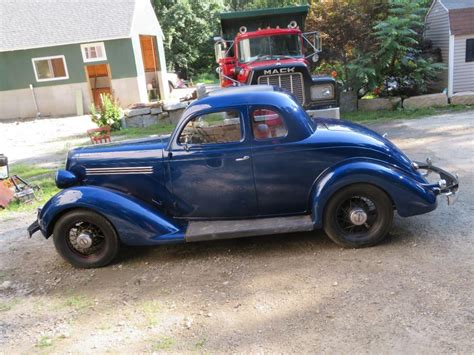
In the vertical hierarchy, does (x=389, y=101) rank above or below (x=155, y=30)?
below

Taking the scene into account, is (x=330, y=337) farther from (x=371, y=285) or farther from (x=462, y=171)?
(x=462, y=171)

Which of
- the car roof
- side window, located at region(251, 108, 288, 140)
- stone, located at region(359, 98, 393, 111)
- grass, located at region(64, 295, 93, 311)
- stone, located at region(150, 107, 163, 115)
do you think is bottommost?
grass, located at region(64, 295, 93, 311)

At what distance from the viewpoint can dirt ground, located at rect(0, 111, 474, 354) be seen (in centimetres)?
341

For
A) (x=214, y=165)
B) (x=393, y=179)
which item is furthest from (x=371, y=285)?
(x=214, y=165)

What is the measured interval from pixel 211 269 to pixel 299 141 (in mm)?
1637

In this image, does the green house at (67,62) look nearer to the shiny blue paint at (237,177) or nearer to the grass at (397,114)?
the grass at (397,114)

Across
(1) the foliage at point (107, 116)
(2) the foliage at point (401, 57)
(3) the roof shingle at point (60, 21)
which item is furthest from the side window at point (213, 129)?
(3) the roof shingle at point (60, 21)

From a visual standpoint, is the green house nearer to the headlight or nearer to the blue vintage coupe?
the headlight

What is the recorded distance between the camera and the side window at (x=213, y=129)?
478 centimetres

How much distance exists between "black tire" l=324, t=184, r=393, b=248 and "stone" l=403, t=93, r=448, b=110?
976 cm

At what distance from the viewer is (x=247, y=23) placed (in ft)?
40.1

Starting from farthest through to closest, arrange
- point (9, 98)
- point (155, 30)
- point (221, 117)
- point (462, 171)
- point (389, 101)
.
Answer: point (155, 30) < point (9, 98) < point (389, 101) < point (462, 171) < point (221, 117)

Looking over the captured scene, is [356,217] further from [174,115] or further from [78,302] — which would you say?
[174,115]

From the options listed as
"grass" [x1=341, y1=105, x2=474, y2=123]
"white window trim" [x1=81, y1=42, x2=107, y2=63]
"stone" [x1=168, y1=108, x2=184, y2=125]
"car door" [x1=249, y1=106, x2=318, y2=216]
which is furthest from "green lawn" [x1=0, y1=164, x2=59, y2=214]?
"white window trim" [x1=81, y1=42, x2=107, y2=63]
